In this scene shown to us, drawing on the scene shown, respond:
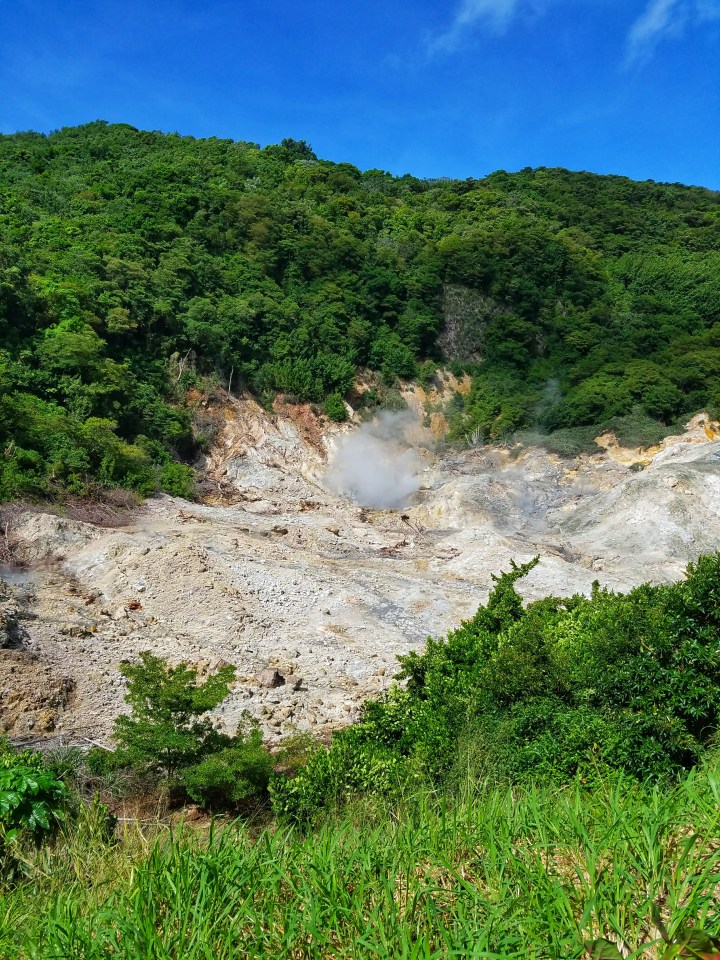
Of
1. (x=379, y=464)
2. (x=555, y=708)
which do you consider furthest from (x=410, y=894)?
(x=379, y=464)

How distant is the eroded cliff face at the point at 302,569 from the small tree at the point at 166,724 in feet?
7.38

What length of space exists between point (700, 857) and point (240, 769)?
5403 millimetres

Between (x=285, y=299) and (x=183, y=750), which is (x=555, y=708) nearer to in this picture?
(x=183, y=750)

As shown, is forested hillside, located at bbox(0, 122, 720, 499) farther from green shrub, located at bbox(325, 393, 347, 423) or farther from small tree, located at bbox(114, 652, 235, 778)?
small tree, located at bbox(114, 652, 235, 778)

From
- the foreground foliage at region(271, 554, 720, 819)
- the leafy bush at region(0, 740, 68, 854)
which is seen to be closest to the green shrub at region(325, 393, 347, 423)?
the foreground foliage at region(271, 554, 720, 819)

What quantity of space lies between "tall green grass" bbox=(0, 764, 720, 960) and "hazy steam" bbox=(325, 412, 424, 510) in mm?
23438

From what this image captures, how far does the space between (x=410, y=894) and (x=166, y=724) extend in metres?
5.42

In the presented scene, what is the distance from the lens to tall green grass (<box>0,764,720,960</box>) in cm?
235

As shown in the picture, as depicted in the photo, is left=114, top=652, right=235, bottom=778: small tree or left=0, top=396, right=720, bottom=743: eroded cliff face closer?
left=114, top=652, right=235, bottom=778: small tree

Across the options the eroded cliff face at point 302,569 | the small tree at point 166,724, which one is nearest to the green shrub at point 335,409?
the eroded cliff face at point 302,569

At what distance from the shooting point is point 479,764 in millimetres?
6203

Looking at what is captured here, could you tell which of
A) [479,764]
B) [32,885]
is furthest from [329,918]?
[479,764]

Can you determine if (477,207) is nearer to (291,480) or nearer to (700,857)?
(291,480)

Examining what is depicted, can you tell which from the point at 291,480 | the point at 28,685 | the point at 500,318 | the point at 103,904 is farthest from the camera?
the point at 500,318
